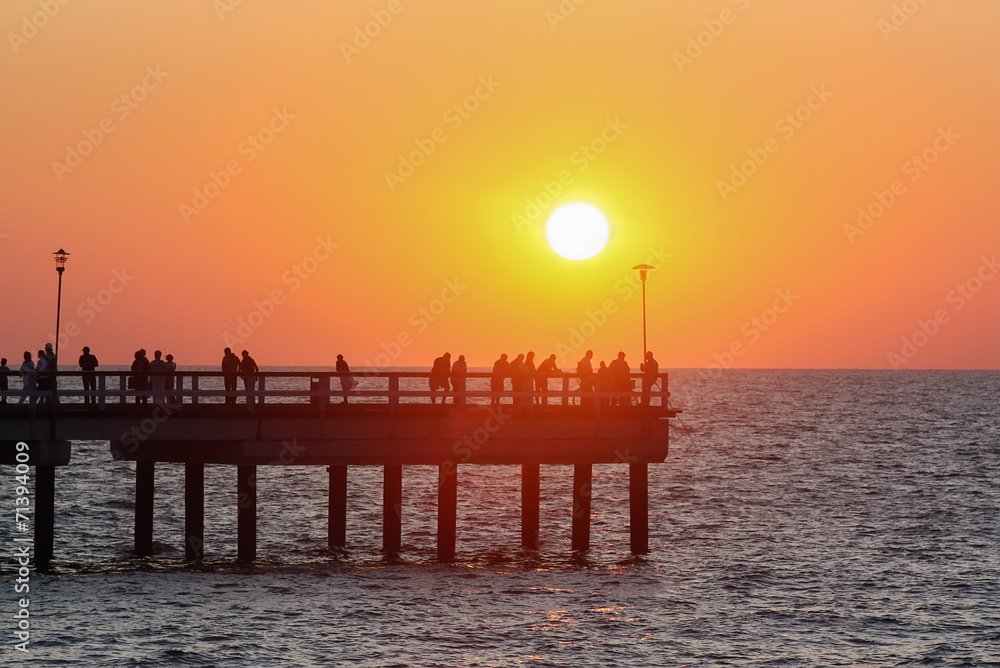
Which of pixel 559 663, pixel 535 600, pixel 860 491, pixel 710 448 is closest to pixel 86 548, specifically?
pixel 535 600

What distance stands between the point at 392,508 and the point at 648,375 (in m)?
8.67

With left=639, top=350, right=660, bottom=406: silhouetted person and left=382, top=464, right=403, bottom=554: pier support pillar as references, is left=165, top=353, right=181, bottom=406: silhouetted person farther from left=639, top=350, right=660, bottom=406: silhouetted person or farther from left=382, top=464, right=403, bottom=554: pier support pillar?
left=639, top=350, right=660, bottom=406: silhouetted person

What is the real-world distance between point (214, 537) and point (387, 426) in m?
13.0

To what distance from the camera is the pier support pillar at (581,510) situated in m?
35.7

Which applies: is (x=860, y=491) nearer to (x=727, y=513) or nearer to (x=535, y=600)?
(x=727, y=513)

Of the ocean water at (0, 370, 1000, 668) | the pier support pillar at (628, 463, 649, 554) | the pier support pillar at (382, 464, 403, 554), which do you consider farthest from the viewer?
the pier support pillar at (382, 464, 403, 554)

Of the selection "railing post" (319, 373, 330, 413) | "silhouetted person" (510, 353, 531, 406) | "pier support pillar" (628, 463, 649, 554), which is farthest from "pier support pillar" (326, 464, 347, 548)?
"pier support pillar" (628, 463, 649, 554)

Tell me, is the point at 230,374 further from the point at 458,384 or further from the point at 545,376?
the point at 545,376

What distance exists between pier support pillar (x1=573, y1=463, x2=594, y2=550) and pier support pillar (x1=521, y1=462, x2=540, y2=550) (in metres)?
1.16

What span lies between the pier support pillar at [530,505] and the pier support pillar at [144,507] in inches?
406

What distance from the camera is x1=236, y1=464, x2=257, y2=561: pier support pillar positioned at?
104ft

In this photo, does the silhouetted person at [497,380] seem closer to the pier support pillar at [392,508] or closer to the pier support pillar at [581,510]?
the pier support pillar at [581,510]

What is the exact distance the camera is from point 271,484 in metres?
62.0

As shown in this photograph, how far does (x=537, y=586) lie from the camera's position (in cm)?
3069
